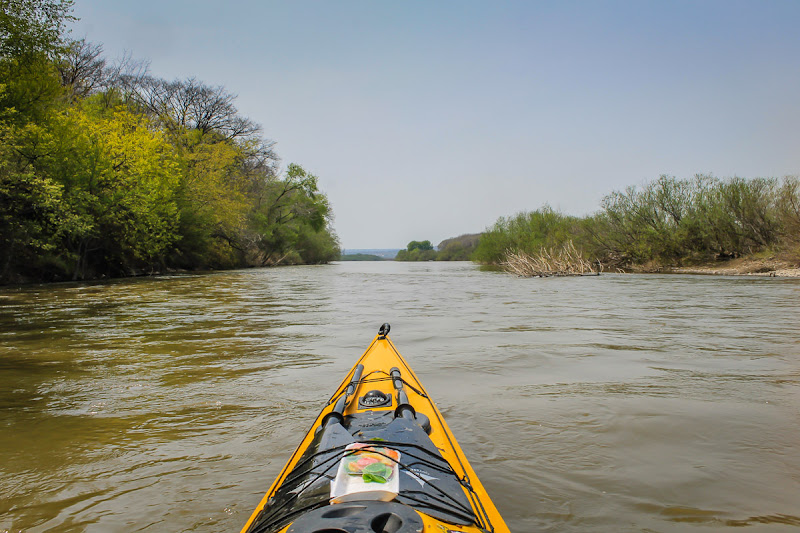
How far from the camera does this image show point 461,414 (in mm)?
3709

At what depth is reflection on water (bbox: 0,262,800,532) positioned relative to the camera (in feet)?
→ 7.72

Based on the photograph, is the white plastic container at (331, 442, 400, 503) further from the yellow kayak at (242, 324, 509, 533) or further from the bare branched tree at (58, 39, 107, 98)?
the bare branched tree at (58, 39, 107, 98)

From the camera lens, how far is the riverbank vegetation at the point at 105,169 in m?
13.4

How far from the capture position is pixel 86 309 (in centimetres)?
1012

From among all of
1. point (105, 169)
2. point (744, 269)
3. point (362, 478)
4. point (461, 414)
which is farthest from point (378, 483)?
point (744, 269)

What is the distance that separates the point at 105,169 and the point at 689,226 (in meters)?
25.8

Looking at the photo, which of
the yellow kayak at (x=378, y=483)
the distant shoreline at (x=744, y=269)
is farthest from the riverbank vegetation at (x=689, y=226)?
the yellow kayak at (x=378, y=483)

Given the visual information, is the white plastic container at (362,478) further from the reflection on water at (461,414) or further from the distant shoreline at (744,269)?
the distant shoreline at (744,269)

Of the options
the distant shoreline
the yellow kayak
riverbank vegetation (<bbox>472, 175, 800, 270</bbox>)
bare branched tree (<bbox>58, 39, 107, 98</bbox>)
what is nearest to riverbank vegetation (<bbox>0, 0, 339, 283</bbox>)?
bare branched tree (<bbox>58, 39, 107, 98</bbox>)

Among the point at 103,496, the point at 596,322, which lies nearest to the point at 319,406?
the point at 103,496

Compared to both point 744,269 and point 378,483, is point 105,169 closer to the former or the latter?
point 378,483

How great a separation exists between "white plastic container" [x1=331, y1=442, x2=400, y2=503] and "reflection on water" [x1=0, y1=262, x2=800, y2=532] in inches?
25.4

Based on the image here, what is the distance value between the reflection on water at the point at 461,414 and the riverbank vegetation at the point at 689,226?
15.8 metres

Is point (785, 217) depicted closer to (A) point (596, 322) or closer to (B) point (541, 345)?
(A) point (596, 322)
